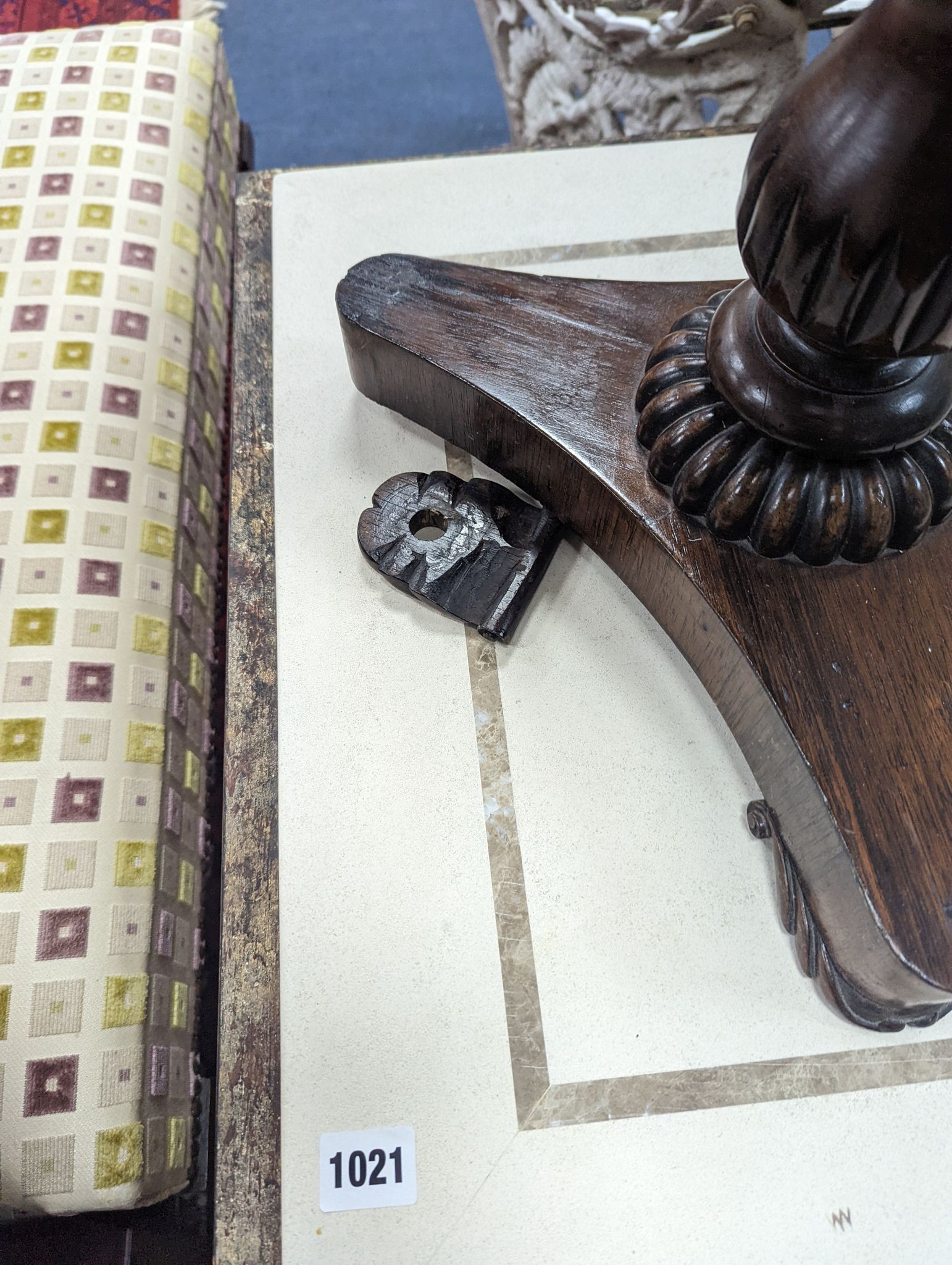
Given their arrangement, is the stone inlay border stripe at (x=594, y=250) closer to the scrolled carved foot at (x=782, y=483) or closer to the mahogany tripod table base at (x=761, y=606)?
the mahogany tripod table base at (x=761, y=606)

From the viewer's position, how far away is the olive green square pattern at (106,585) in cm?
62

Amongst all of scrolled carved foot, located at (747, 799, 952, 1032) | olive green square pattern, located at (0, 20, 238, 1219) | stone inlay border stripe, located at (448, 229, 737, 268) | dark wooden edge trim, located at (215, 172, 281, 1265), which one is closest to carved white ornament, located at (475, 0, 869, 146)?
stone inlay border stripe, located at (448, 229, 737, 268)

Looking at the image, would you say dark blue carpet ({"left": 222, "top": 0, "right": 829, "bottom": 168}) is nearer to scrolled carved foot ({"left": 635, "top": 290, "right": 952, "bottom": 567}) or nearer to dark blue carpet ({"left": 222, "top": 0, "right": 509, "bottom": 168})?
dark blue carpet ({"left": 222, "top": 0, "right": 509, "bottom": 168})

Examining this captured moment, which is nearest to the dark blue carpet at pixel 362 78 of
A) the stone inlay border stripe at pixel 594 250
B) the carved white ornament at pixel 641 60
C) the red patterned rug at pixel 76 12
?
the red patterned rug at pixel 76 12

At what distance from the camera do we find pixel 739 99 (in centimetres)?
102

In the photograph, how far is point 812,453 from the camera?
534mm

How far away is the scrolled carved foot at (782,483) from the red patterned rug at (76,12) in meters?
1.35

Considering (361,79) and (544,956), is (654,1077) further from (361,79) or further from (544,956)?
(361,79)

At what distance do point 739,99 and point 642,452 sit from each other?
0.62 metres

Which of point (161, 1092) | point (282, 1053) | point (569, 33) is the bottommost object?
point (161, 1092)

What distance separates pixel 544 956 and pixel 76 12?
63.9 inches

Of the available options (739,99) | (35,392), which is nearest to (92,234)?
(35,392)

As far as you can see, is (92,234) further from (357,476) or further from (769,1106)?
(769,1106)

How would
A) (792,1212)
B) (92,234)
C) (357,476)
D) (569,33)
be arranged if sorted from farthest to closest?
(569,33) → (92,234) → (357,476) → (792,1212)
